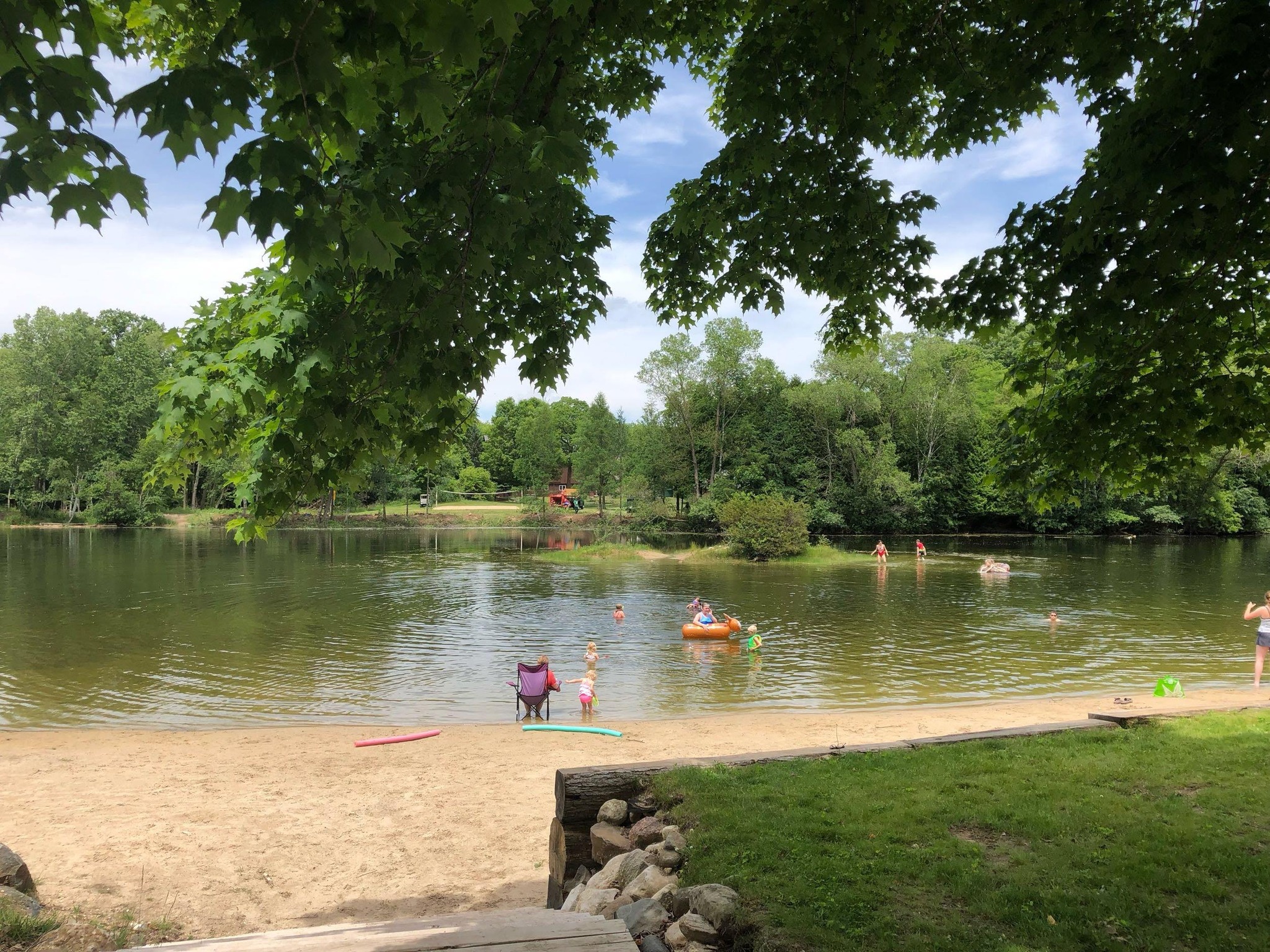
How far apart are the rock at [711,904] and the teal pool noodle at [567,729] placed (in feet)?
24.4

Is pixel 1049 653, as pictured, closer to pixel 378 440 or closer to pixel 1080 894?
pixel 1080 894

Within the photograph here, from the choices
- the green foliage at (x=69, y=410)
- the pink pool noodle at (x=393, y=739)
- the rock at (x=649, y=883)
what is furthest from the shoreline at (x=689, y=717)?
the green foliage at (x=69, y=410)

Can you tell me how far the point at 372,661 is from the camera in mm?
17484

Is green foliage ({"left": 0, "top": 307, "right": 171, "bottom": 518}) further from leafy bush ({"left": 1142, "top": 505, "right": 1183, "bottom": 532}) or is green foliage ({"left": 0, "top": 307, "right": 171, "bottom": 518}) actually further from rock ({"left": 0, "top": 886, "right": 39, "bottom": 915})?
leafy bush ({"left": 1142, "top": 505, "right": 1183, "bottom": 532})

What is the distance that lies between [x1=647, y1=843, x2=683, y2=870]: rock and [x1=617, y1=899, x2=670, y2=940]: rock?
54 centimetres

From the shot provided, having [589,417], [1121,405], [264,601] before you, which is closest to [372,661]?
[264,601]

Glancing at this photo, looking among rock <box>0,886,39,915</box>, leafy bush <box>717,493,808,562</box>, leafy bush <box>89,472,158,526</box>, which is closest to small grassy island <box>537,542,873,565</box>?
leafy bush <box>717,493,808,562</box>

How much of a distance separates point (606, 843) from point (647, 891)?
92cm

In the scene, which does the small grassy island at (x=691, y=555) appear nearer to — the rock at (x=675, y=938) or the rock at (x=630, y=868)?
the rock at (x=630, y=868)

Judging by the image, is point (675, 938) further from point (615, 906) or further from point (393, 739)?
point (393, 739)

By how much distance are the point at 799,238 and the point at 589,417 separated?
61431 millimetres

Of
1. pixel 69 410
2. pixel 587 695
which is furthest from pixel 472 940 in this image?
pixel 69 410

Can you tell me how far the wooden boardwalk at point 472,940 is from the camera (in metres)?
2.73

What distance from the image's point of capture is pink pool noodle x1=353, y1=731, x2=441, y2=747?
11.2 m
